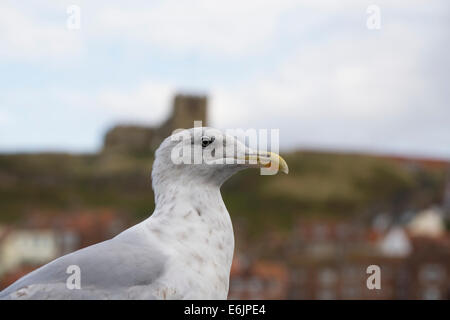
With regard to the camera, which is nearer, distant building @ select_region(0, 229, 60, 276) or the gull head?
the gull head

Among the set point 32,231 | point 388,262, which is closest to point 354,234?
point 388,262

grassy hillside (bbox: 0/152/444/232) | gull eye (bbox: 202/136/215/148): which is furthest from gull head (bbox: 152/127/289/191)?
grassy hillside (bbox: 0/152/444/232)

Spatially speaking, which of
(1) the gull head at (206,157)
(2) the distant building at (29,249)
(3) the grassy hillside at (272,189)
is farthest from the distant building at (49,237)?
(1) the gull head at (206,157)

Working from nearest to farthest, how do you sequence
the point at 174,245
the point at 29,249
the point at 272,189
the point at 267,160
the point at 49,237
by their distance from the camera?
the point at 174,245
the point at 267,160
the point at 29,249
the point at 49,237
the point at 272,189

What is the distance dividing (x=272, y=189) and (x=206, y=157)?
73.1 meters

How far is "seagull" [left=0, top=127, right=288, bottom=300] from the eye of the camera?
1716 millimetres

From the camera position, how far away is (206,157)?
1.92m

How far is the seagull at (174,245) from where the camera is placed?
1.72 metres

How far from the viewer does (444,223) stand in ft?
207

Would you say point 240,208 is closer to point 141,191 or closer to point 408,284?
point 141,191

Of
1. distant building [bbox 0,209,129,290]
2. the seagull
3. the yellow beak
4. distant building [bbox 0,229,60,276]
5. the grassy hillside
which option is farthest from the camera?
the grassy hillside

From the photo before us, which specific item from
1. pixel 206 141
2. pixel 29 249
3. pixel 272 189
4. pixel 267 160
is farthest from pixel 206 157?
pixel 272 189

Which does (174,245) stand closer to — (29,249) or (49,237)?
(29,249)

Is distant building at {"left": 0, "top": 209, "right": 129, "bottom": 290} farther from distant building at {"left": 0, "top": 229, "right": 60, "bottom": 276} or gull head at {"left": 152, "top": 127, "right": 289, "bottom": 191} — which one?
gull head at {"left": 152, "top": 127, "right": 289, "bottom": 191}
